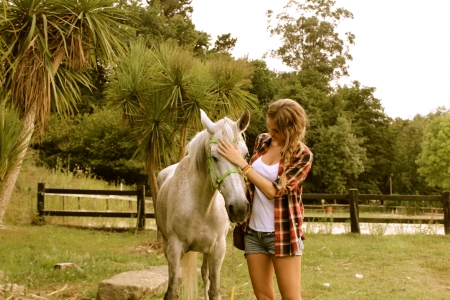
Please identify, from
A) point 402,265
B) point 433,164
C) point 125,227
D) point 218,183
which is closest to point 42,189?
point 125,227

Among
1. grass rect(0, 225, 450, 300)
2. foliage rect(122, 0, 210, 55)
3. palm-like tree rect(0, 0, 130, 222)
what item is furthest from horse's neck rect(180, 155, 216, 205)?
foliage rect(122, 0, 210, 55)

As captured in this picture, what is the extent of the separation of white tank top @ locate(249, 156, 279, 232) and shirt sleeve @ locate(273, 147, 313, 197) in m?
0.09

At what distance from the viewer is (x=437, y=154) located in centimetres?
3272

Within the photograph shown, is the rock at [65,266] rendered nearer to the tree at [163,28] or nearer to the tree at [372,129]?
the tree at [163,28]

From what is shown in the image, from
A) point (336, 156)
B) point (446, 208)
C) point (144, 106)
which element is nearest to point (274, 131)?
point (144, 106)

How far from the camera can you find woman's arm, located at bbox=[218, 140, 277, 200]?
2.42 m

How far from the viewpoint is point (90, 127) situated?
21672 mm

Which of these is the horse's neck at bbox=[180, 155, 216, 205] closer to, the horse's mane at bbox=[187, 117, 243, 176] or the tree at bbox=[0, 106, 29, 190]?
the horse's mane at bbox=[187, 117, 243, 176]

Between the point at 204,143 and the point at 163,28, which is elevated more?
the point at 163,28

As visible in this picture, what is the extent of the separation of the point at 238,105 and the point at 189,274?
14.9ft

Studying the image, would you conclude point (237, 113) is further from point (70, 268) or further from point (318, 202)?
point (318, 202)

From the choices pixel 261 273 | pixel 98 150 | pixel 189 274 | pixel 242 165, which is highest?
pixel 98 150

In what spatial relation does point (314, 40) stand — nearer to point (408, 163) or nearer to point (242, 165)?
point (408, 163)

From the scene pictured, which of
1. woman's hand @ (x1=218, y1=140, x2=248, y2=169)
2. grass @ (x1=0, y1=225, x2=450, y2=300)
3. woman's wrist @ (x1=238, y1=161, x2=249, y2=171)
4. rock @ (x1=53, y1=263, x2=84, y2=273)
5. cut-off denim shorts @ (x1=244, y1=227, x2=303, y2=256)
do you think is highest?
woman's hand @ (x1=218, y1=140, x2=248, y2=169)
